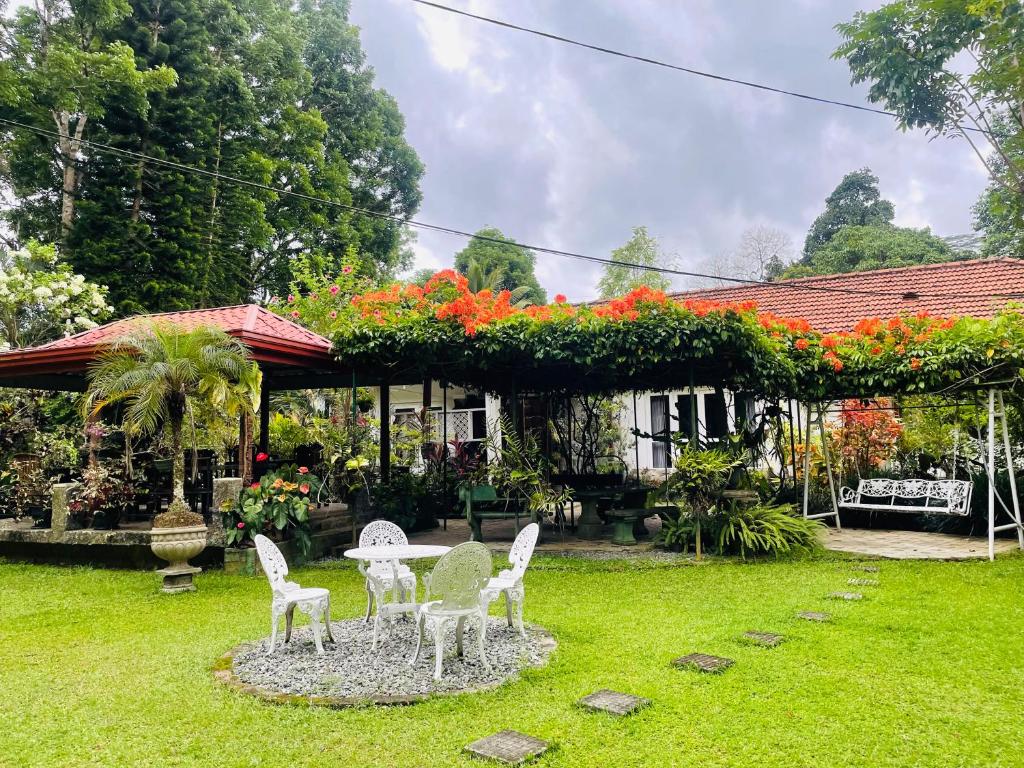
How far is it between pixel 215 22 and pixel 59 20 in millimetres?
3574

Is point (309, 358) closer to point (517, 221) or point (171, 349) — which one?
point (171, 349)

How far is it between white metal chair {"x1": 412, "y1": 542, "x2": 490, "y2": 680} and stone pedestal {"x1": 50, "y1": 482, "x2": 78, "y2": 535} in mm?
6552

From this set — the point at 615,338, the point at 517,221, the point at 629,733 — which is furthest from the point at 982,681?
the point at 517,221

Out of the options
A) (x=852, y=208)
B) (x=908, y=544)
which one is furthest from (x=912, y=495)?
(x=852, y=208)

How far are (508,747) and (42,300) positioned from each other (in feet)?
47.6

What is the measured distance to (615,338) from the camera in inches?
320

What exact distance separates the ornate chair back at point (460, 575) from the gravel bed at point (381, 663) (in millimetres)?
451

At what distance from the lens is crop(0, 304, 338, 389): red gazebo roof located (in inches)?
328

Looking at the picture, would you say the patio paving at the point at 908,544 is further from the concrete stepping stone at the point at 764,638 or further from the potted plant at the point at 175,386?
the potted plant at the point at 175,386

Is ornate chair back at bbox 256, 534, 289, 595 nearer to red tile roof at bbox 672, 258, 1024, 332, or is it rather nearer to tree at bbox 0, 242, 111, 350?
tree at bbox 0, 242, 111, 350

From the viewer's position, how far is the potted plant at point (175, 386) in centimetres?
725

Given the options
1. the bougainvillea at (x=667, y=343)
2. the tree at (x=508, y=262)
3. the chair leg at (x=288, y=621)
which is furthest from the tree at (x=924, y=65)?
the tree at (x=508, y=262)

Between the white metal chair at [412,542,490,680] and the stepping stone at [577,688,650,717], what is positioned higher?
the white metal chair at [412,542,490,680]

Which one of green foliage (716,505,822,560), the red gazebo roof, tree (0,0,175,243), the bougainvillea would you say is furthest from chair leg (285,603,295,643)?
tree (0,0,175,243)
